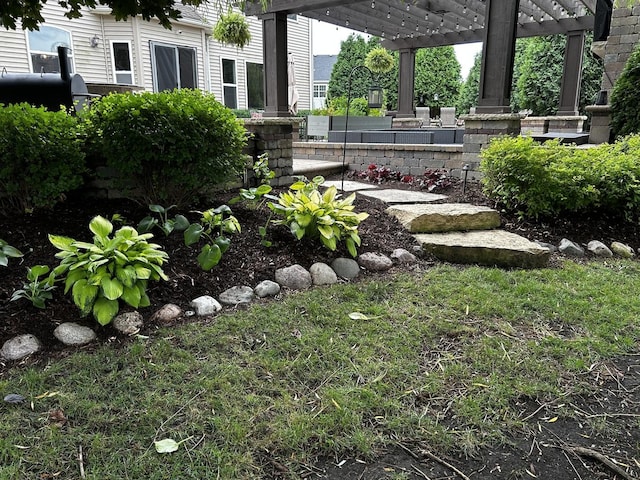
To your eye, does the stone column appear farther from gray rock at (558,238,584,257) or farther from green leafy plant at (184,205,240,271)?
green leafy plant at (184,205,240,271)

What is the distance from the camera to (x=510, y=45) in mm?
5738

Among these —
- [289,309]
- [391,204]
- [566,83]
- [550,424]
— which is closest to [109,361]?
[289,309]

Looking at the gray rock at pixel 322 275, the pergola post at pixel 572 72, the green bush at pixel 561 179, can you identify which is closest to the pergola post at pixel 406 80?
the pergola post at pixel 572 72

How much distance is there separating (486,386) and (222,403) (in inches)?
46.8

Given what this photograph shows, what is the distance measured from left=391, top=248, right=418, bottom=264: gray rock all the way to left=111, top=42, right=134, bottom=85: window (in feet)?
33.4

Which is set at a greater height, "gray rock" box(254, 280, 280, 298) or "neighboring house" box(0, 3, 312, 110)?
"neighboring house" box(0, 3, 312, 110)

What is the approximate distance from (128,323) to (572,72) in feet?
36.9

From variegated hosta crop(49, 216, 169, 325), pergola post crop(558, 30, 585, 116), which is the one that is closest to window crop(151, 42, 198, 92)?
pergola post crop(558, 30, 585, 116)

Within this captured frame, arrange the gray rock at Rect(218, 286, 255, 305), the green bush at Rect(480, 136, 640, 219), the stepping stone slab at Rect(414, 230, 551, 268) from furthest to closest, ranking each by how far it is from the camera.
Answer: the green bush at Rect(480, 136, 640, 219)
the stepping stone slab at Rect(414, 230, 551, 268)
the gray rock at Rect(218, 286, 255, 305)

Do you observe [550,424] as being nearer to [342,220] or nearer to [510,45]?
[342,220]

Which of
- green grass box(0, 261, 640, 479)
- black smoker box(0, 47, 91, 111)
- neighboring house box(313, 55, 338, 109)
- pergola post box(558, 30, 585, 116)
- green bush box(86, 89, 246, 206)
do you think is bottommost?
green grass box(0, 261, 640, 479)

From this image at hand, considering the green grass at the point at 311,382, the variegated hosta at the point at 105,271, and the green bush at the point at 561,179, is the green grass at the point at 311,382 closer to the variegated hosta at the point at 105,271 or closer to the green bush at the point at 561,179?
the variegated hosta at the point at 105,271

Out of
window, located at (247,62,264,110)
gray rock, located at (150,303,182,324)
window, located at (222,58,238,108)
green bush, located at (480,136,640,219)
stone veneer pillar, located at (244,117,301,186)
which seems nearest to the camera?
gray rock, located at (150,303,182,324)

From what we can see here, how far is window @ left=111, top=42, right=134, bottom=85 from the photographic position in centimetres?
1141
